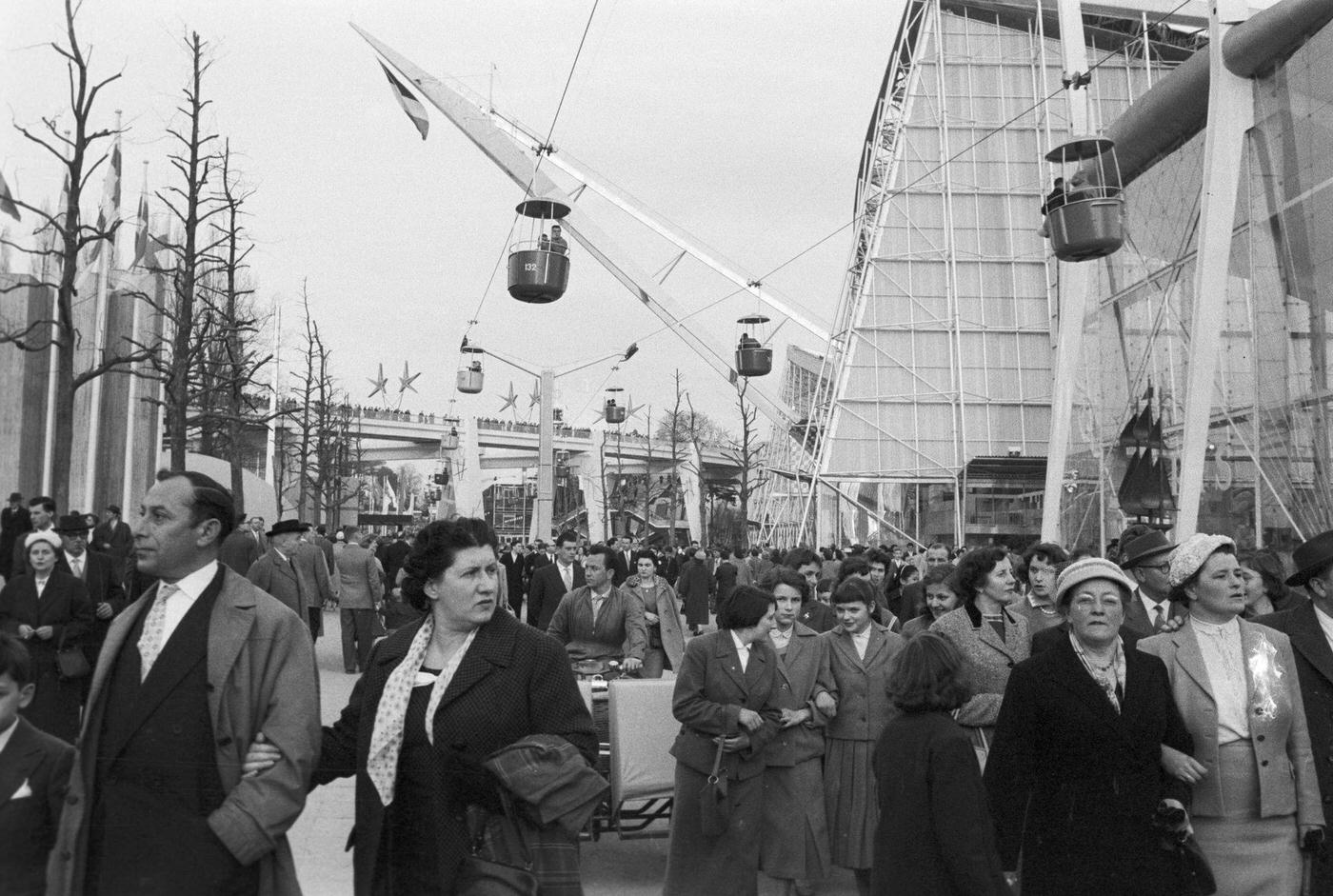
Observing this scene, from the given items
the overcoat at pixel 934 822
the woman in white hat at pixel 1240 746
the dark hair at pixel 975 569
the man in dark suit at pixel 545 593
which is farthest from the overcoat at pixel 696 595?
the overcoat at pixel 934 822

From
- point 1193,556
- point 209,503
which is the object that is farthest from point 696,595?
point 209,503

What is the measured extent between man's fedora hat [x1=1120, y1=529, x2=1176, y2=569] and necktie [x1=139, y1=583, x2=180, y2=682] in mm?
5559

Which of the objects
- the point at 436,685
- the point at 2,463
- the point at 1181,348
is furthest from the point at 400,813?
the point at 1181,348

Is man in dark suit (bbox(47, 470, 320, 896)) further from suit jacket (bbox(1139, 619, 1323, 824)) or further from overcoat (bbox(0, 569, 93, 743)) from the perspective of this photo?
overcoat (bbox(0, 569, 93, 743))

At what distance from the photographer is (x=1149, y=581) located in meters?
7.87

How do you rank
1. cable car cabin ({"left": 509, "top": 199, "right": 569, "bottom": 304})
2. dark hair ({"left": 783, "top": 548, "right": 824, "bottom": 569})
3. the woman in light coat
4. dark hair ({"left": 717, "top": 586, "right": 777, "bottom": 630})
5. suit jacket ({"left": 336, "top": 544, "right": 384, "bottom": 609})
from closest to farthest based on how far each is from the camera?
dark hair ({"left": 717, "top": 586, "right": 777, "bottom": 630})
the woman in light coat
dark hair ({"left": 783, "top": 548, "right": 824, "bottom": 569})
suit jacket ({"left": 336, "top": 544, "right": 384, "bottom": 609})
cable car cabin ({"left": 509, "top": 199, "right": 569, "bottom": 304})

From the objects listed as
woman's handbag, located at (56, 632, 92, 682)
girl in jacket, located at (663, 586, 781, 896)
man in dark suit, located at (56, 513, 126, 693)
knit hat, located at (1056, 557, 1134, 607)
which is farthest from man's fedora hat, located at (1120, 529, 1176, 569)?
man in dark suit, located at (56, 513, 126, 693)

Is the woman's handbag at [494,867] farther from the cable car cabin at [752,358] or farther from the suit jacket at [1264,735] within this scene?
the cable car cabin at [752,358]

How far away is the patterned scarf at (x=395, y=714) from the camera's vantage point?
3988mm

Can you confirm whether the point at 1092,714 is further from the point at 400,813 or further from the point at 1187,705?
the point at 400,813

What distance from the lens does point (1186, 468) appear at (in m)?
20.9

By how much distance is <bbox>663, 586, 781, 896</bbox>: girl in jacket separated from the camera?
675cm

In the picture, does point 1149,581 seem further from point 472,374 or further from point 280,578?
point 472,374

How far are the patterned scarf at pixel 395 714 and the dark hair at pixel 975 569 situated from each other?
3.32m
